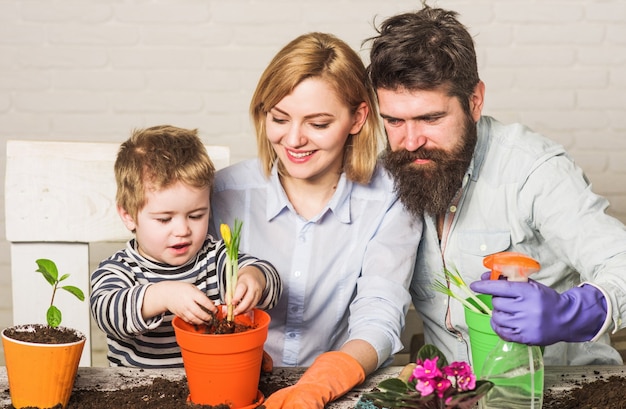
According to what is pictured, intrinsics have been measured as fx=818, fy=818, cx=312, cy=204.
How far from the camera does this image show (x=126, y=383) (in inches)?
59.2

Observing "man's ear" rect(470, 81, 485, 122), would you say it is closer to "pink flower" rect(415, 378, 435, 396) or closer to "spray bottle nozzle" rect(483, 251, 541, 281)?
"spray bottle nozzle" rect(483, 251, 541, 281)

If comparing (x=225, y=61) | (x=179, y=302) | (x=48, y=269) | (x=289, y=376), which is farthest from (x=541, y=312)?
(x=225, y=61)

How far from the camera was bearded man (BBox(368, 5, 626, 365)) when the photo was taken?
179 centimetres

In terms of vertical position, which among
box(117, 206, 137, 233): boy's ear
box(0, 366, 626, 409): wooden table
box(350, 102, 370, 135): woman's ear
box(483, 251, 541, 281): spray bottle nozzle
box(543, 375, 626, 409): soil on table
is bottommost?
box(0, 366, 626, 409): wooden table

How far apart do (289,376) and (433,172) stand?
0.59m

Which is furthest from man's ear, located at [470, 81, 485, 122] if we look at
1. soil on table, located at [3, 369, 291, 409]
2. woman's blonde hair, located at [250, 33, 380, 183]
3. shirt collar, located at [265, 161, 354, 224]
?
soil on table, located at [3, 369, 291, 409]

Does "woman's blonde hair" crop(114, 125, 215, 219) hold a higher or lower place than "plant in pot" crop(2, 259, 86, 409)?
higher

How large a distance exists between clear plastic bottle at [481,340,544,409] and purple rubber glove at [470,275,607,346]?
30 millimetres

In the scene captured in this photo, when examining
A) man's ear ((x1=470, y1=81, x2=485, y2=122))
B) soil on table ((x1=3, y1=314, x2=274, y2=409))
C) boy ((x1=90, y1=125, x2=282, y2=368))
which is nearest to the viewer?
soil on table ((x1=3, y1=314, x2=274, y2=409))

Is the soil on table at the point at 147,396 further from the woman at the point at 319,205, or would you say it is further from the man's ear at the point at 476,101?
the man's ear at the point at 476,101

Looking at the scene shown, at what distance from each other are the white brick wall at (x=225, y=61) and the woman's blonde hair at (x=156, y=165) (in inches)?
47.5

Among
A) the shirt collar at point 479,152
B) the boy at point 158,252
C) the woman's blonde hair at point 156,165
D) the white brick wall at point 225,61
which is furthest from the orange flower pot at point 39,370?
the white brick wall at point 225,61

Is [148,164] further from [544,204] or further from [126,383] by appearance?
[544,204]

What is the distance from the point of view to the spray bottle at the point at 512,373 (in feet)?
4.28
